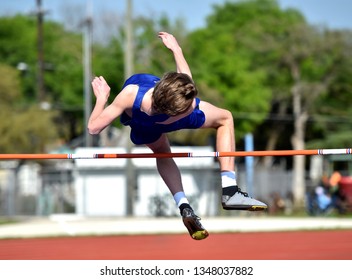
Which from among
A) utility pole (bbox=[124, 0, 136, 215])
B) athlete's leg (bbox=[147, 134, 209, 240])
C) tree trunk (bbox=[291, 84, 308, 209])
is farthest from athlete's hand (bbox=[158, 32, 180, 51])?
tree trunk (bbox=[291, 84, 308, 209])

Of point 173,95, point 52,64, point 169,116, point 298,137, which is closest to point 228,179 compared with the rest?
point 169,116

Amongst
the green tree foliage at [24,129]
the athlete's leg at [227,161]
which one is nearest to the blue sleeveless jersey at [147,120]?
the athlete's leg at [227,161]

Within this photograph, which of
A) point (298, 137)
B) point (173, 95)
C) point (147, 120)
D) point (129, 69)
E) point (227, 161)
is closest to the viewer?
point (173, 95)

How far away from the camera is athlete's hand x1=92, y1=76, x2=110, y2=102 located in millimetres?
7281

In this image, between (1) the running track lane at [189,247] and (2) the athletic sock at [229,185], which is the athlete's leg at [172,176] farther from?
(1) the running track lane at [189,247]

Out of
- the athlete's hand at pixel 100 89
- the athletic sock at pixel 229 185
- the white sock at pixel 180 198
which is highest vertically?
the athlete's hand at pixel 100 89

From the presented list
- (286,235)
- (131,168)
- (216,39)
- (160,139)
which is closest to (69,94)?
(216,39)

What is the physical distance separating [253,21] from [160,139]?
50.7m

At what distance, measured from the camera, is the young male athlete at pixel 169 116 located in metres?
6.78

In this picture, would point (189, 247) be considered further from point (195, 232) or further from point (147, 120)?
point (147, 120)

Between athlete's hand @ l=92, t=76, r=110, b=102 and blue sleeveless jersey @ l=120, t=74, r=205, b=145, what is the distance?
19 centimetres

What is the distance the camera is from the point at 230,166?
7.62 meters

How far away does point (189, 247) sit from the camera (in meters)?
13.3

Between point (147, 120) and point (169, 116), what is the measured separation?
0.23m
